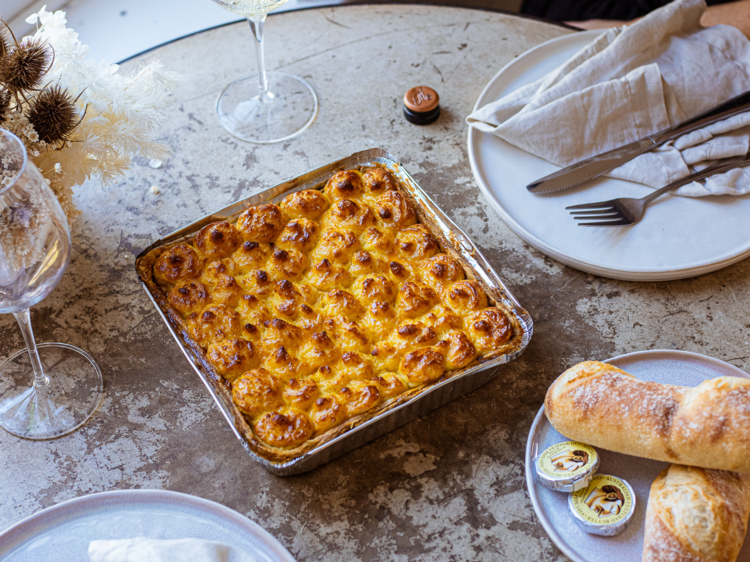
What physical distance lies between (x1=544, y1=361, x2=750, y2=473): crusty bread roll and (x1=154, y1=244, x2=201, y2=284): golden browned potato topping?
32.1 inches

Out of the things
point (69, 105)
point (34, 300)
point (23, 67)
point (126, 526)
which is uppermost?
point (23, 67)

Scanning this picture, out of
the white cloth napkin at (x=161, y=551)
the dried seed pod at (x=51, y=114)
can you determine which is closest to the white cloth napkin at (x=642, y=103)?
the dried seed pod at (x=51, y=114)

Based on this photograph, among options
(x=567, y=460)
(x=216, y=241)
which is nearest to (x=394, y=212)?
(x=216, y=241)

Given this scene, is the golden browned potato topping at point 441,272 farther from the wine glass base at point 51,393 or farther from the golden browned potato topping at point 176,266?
the wine glass base at point 51,393

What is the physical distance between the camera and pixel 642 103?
5.77 feet

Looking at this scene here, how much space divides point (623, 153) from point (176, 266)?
122 cm

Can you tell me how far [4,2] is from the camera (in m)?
2.56

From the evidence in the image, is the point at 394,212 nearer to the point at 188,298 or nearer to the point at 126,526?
the point at 188,298

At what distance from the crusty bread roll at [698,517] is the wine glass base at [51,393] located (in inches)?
44.9

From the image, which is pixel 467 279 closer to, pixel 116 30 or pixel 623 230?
pixel 623 230

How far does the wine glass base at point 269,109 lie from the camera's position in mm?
1910

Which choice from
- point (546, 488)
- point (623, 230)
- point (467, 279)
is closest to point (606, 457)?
point (546, 488)

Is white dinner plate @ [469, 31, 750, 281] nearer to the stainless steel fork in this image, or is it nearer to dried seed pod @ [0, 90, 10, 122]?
the stainless steel fork

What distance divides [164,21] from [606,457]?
297cm
